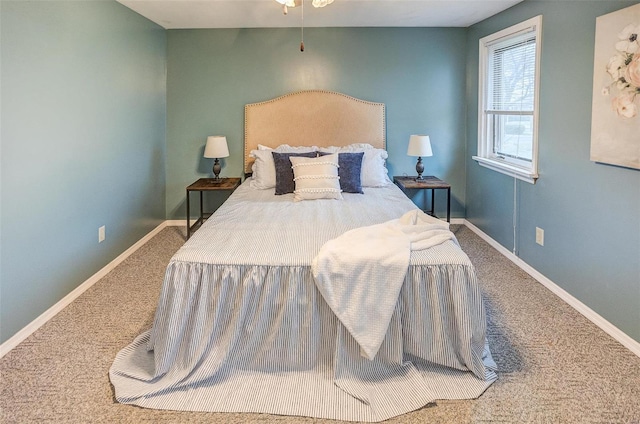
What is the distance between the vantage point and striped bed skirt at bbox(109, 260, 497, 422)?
2051 mm

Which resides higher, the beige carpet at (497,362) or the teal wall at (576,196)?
the teal wall at (576,196)

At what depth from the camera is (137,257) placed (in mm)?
3904

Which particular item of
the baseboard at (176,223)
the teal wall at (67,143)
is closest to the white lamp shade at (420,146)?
the baseboard at (176,223)

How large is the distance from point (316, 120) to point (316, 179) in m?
1.21

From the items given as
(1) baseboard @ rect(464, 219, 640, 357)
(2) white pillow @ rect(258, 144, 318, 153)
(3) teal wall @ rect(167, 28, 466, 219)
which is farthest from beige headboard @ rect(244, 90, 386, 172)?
(1) baseboard @ rect(464, 219, 640, 357)

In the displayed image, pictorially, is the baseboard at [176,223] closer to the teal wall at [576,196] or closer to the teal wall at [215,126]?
the teal wall at [215,126]

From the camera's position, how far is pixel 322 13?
4.03 meters

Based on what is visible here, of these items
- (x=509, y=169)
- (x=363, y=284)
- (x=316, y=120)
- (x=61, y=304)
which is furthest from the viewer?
(x=316, y=120)

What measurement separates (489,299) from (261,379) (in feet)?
5.59

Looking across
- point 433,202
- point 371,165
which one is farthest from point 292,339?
point 433,202

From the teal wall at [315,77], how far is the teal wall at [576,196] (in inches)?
39.3

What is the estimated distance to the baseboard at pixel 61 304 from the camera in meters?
2.41

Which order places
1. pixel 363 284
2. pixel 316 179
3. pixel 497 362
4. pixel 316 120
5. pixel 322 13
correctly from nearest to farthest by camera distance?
pixel 363 284 → pixel 497 362 → pixel 316 179 → pixel 322 13 → pixel 316 120

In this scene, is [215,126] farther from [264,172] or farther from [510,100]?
[510,100]
